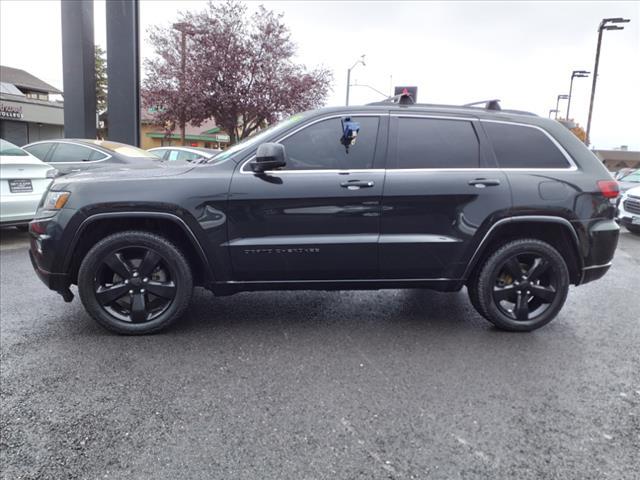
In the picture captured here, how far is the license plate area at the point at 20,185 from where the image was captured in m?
6.55

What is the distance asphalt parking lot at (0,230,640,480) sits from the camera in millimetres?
2262

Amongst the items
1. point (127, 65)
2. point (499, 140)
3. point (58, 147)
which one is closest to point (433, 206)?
point (499, 140)

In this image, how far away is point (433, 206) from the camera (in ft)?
12.2

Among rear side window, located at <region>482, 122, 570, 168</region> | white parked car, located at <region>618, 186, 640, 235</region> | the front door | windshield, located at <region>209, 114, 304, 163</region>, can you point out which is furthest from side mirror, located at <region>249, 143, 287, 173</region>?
white parked car, located at <region>618, 186, 640, 235</region>

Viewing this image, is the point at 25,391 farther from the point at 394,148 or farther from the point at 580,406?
the point at 580,406

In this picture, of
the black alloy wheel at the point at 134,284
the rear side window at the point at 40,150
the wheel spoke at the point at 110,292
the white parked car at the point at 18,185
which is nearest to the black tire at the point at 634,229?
the black alloy wheel at the point at 134,284

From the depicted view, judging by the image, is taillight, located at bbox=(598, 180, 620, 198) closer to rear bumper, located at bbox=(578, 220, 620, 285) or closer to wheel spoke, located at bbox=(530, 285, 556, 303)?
rear bumper, located at bbox=(578, 220, 620, 285)

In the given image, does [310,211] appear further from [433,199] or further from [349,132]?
[433,199]

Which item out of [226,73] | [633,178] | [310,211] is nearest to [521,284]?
[310,211]

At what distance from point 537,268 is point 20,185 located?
6714mm

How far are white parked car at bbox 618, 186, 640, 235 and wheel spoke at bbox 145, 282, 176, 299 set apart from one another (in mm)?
9808

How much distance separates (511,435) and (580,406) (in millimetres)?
643

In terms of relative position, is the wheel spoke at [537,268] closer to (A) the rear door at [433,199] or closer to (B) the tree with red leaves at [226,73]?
(A) the rear door at [433,199]

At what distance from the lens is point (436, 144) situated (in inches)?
150
